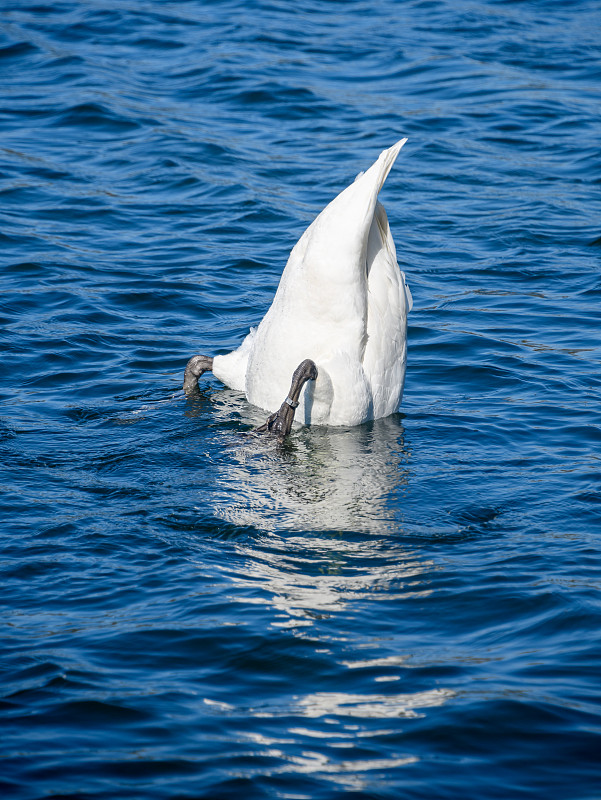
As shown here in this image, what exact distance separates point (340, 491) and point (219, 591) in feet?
4.60

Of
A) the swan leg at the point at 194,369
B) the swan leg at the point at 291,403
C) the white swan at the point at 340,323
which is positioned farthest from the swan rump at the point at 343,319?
the swan leg at the point at 194,369

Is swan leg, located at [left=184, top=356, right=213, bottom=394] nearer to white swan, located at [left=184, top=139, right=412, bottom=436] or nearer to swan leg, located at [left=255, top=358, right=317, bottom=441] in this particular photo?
white swan, located at [left=184, top=139, right=412, bottom=436]

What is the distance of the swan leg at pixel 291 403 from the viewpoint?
672 centimetres

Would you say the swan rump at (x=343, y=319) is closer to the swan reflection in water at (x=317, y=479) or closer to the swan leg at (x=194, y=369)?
the swan reflection in water at (x=317, y=479)

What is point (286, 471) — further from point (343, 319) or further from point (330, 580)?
point (330, 580)

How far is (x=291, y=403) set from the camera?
6793mm

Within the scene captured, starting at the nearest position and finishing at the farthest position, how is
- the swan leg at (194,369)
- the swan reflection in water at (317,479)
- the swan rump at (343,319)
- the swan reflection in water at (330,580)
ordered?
the swan reflection in water at (330,580) < the swan reflection in water at (317,479) < the swan rump at (343,319) < the swan leg at (194,369)

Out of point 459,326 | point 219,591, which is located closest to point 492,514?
point 219,591

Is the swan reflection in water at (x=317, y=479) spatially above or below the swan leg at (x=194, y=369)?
below

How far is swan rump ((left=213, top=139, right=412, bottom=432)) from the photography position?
6.36 m

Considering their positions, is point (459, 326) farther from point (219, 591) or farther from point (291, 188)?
point (219, 591)

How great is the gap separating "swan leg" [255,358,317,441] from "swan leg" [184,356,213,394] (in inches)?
42.0

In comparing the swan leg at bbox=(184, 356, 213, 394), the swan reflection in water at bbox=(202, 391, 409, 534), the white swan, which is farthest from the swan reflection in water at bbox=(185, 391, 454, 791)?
the swan leg at bbox=(184, 356, 213, 394)

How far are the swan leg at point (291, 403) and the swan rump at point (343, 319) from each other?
146 millimetres
